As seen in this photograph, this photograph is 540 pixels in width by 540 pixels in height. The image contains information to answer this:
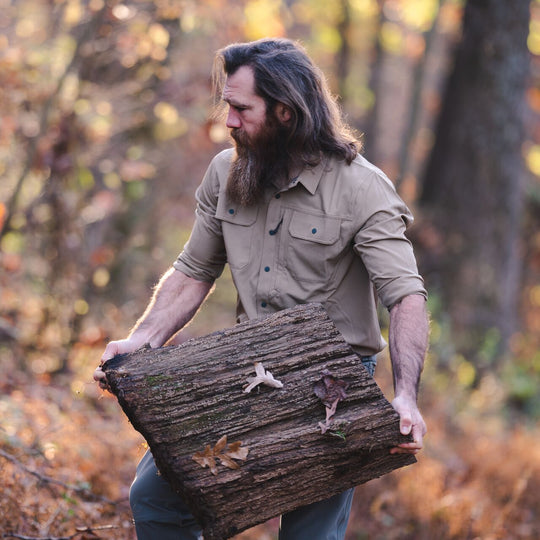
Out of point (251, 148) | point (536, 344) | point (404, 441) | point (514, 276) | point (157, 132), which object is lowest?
point (536, 344)

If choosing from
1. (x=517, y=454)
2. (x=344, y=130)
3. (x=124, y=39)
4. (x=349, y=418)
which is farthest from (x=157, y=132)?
(x=349, y=418)

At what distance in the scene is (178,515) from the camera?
3.29 metres

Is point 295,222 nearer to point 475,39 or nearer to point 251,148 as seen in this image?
point 251,148

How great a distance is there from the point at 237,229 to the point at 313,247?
40cm

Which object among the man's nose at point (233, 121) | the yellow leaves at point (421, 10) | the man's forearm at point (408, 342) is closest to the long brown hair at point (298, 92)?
the man's nose at point (233, 121)

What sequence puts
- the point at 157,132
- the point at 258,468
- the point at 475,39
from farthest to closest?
the point at 475,39
the point at 157,132
the point at 258,468

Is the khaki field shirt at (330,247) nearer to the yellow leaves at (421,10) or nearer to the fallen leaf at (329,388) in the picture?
the fallen leaf at (329,388)

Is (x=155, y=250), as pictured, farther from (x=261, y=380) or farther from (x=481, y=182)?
(x=261, y=380)

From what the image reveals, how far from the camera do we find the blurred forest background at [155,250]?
5406mm

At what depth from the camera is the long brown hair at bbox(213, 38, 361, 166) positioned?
10.9 ft

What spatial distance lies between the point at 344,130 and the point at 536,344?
35.9ft

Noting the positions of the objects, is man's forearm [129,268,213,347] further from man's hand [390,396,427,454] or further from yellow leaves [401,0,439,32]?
yellow leaves [401,0,439,32]

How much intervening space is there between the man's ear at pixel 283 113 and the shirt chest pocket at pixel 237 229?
16.4 inches

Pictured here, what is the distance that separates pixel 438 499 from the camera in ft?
19.1
